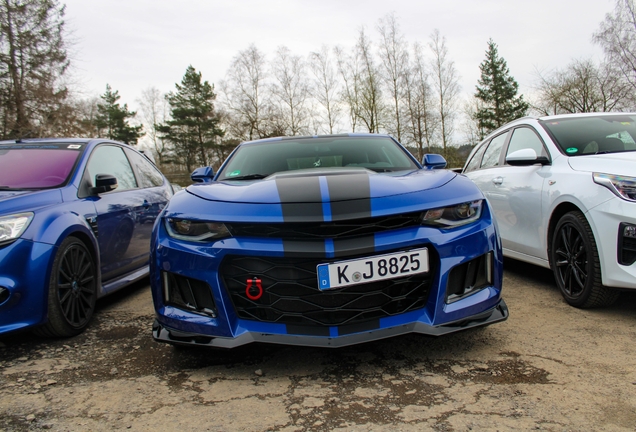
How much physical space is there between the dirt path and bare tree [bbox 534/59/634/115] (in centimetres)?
3021

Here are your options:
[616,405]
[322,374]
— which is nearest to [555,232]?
[616,405]

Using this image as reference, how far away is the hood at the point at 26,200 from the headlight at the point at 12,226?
0.04 m

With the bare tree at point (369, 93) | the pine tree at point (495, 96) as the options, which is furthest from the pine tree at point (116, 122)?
the pine tree at point (495, 96)

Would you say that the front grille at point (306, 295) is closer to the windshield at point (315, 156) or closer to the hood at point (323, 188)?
the hood at point (323, 188)

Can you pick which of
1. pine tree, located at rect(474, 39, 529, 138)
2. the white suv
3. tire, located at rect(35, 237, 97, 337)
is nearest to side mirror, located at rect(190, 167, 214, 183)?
tire, located at rect(35, 237, 97, 337)

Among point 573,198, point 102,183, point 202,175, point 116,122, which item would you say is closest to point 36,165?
point 102,183

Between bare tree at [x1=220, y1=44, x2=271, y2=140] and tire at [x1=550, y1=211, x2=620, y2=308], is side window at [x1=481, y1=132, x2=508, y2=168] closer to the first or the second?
tire at [x1=550, y1=211, x2=620, y2=308]

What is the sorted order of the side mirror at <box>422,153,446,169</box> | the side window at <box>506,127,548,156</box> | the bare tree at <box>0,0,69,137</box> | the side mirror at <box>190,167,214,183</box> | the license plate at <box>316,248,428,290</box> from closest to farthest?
1. the license plate at <box>316,248,428,290</box>
2. the side mirror at <box>422,153,446,169</box>
3. the side mirror at <box>190,167,214,183</box>
4. the side window at <box>506,127,548,156</box>
5. the bare tree at <box>0,0,69,137</box>

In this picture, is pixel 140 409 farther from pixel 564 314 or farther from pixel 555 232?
pixel 555 232

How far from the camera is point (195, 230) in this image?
238 cm

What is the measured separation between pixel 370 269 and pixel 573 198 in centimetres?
190

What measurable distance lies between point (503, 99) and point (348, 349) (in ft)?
139

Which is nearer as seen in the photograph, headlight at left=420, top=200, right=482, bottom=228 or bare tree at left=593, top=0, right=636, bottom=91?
headlight at left=420, top=200, right=482, bottom=228

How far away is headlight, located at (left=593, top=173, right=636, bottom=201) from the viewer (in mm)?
2871
